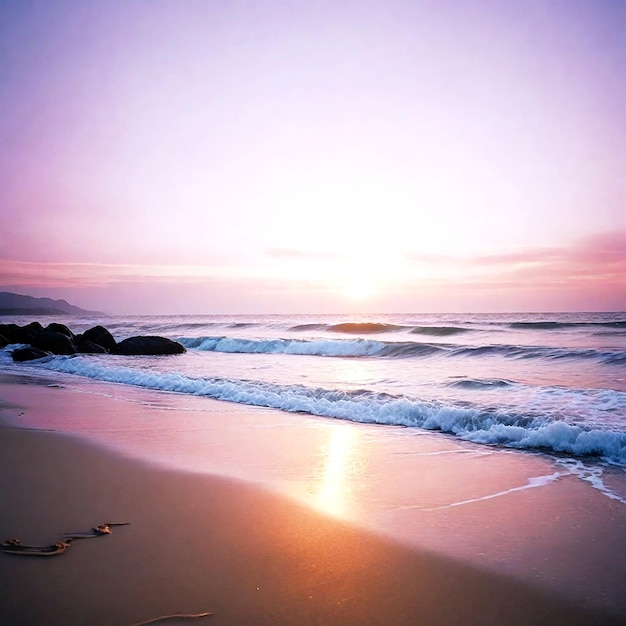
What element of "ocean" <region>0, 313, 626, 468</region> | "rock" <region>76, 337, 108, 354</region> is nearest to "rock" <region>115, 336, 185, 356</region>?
"rock" <region>76, 337, 108, 354</region>

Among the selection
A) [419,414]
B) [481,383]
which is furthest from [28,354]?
[419,414]

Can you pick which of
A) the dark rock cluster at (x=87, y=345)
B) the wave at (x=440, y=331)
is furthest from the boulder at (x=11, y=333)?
the wave at (x=440, y=331)

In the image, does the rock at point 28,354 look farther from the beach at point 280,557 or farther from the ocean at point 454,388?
the beach at point 280,557

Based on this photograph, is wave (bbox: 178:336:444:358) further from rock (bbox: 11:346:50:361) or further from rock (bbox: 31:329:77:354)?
rock (bbox: 11:346:50:361)

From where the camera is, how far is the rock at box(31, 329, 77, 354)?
73.7 ft

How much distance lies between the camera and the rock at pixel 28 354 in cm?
2024

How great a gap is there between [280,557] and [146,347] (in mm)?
22036

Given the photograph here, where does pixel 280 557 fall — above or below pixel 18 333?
below

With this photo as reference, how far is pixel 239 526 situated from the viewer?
3.93 metres

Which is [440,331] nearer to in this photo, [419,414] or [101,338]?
[101,338]

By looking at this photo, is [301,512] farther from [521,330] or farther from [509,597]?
[521,330]

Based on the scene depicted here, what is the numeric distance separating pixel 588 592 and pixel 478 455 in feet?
11.2

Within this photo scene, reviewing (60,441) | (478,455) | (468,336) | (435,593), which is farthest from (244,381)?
(468,336)

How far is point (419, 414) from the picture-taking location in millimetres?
8562
